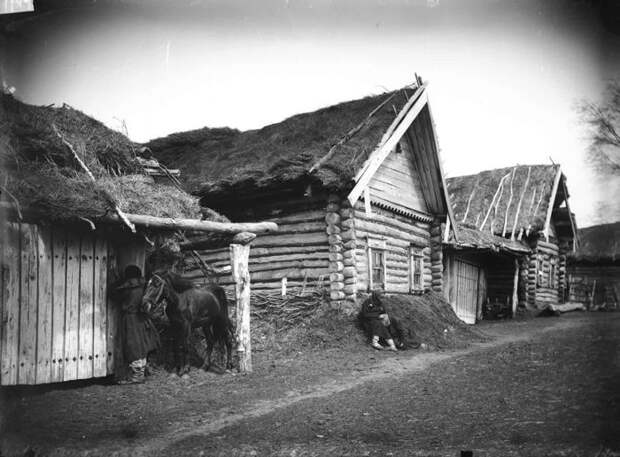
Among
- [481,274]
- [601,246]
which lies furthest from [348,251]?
[601,246]

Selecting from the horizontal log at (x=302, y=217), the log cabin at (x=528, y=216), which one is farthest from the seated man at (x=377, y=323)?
the log cabin at (x=528, y=216)

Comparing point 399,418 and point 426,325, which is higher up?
point 399,418

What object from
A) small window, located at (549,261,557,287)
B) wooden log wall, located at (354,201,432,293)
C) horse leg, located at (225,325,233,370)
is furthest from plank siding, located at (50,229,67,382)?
small window, located at (549,261,557,287)

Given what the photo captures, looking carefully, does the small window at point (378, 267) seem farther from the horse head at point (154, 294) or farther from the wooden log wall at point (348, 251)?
the horse head at point (154, 294)

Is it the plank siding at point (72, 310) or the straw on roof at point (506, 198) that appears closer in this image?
the plank siding at point (72, 310)

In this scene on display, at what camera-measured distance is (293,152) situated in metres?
14.6

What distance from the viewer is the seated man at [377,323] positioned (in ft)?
41.6

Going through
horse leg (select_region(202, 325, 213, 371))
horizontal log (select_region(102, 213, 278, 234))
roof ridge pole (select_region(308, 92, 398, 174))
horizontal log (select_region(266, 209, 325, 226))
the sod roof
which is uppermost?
roof ridge pole (select_region(308, 92, 398, 174))

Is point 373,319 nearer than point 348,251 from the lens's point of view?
Yes

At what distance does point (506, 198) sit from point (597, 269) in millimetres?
10617

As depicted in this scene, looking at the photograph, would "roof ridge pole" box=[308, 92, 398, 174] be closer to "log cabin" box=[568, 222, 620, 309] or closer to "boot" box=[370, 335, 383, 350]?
"boot" box=[370, 335, 383, 350]

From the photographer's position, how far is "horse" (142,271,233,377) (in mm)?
9352

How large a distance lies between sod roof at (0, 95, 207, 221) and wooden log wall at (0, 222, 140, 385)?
0.65 meters

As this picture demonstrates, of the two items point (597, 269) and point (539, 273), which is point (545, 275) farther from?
point (597, 269)
